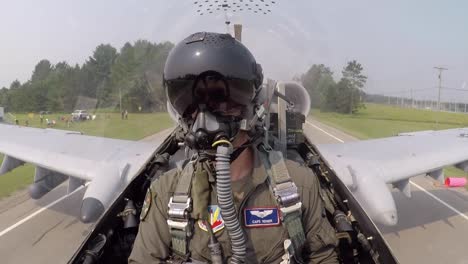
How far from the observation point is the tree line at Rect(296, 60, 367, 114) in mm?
5238

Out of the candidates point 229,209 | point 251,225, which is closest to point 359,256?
point 251,225

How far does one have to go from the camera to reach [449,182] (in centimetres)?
784

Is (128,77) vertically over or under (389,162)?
over

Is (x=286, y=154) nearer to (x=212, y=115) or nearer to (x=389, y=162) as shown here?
(x=212, y=115)

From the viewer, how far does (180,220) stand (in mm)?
1912

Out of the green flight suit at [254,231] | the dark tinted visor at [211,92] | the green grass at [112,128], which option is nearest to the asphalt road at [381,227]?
the green grass at [112,128]

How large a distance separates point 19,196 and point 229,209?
992cm

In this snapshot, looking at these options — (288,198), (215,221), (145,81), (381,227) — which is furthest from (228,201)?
(381,227)

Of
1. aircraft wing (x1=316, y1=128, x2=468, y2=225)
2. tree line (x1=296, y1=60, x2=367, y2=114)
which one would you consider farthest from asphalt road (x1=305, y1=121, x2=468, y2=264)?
aircraft wing (x1=316, y1=128, x2=468, y2=225)

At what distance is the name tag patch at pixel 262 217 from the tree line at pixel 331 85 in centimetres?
323

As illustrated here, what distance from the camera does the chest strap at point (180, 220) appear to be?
75.0 inches

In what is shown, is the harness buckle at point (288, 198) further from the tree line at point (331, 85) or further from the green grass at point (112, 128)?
the tree line at point (331, 85)

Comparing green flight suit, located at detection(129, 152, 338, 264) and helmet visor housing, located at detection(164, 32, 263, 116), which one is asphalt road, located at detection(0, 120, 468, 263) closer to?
green flight suit, located at detection(129, 152, 338, 264)

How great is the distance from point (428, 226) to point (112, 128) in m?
6.34
